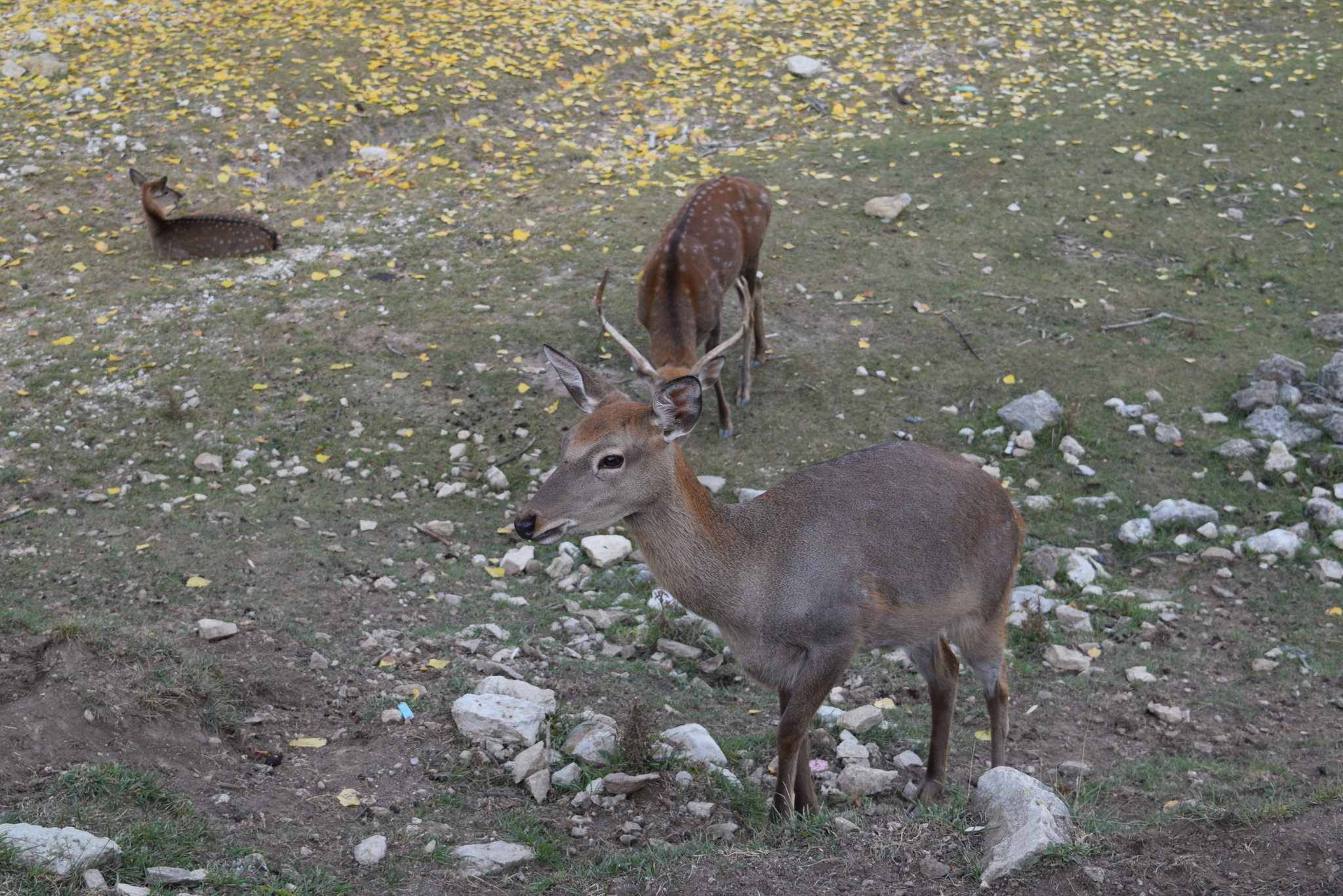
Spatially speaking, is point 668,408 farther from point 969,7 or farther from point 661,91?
point 969,7

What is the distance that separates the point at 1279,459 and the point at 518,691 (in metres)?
5.56

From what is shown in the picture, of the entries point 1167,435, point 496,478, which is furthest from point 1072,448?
point 496,478

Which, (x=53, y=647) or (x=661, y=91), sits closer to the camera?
(x=53, y=647)

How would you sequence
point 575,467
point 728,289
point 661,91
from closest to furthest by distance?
1. point 575,467
2. point 728,289
3. point 661,91

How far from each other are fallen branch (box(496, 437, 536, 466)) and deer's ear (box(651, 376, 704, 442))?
3329 mm

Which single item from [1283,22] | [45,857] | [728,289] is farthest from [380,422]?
[1283,22]

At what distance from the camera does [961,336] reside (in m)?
9.08

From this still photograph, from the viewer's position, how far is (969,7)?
50.8 ft

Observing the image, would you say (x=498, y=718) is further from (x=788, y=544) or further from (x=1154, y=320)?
(x=1154, y=320)

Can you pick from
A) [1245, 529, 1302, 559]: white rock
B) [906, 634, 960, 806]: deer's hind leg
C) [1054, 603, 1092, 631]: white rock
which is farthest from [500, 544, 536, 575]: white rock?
[1245, 529, 1302, 559]: white rock

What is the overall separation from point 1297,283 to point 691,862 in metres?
8.70

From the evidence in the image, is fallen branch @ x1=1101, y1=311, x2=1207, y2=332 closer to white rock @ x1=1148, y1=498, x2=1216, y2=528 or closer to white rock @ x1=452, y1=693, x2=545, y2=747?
white rock @ x1=1148, y1=498, x2=1216, y2=528

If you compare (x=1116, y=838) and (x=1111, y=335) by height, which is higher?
(x=1116, y=838)

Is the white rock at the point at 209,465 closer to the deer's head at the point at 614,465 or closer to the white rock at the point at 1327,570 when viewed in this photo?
the deer's head at the point at 614,465
